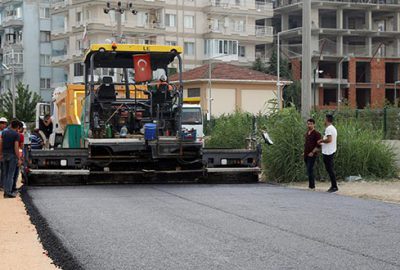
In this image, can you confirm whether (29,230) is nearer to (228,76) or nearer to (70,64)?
(228,76)


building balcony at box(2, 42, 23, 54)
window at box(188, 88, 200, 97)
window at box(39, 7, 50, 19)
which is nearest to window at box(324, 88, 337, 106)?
window at box(188, 88, 200, 97)

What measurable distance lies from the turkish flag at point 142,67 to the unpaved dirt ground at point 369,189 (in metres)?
4.84

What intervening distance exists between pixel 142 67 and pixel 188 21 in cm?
5586

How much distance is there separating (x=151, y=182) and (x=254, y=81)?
139 ft

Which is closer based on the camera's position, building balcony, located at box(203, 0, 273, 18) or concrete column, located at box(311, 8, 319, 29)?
building balcony, located at box(203, 0, 273, 18)

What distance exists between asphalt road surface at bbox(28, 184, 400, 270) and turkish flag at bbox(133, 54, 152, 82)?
13.2 ft

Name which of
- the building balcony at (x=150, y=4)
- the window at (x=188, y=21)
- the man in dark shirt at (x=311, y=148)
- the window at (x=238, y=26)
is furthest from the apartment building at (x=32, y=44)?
the man in dark shirt at (x=311, y=148)

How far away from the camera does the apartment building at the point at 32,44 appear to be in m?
81.8

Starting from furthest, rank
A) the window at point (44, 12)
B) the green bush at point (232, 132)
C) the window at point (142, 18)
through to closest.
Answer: the window at point (44, 12) → the window at point (142, 18) → the green bush at point (232, 132)

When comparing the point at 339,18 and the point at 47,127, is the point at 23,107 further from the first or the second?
the point at 47,127

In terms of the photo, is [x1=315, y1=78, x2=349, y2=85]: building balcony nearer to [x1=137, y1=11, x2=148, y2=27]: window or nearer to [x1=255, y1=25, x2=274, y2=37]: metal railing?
[x1=255, y1=25, x2=274, y2=37]: metal railing

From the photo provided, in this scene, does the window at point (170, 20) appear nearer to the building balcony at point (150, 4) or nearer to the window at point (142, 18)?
the building balcony at point (150, 4)

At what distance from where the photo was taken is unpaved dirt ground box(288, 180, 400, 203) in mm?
16328

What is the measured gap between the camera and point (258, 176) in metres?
20.3
